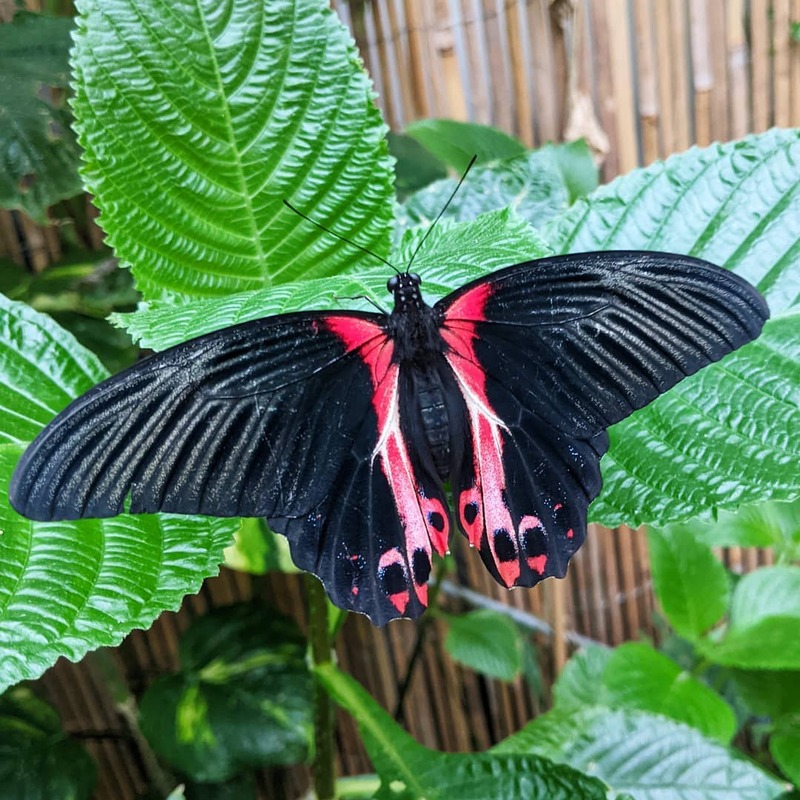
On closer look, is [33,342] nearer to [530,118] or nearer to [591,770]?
[591,770]

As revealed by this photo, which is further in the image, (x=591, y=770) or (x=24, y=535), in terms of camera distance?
(x=591, y=770)

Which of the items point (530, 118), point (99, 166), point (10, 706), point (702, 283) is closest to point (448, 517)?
point (702, 283)

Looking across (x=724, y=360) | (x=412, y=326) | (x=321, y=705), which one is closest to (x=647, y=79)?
(x=724, y=360)

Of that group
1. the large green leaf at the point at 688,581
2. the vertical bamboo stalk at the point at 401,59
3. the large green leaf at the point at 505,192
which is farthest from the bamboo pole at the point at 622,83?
the large green leaf at the point at 688,581

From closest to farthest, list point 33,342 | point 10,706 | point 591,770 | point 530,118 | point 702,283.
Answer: point 702,283
point 33,342
point 591,770
point 10,706
point 530,118

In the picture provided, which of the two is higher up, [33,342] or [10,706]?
[33,342]

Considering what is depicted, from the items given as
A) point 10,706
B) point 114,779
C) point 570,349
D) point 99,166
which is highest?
point 99,166

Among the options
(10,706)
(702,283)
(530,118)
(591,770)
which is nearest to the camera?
(702,283)

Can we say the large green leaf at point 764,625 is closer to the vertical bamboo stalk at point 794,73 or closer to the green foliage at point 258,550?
the green foliage at point 258,550

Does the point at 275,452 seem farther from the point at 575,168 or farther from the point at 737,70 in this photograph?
the point at 737,70
